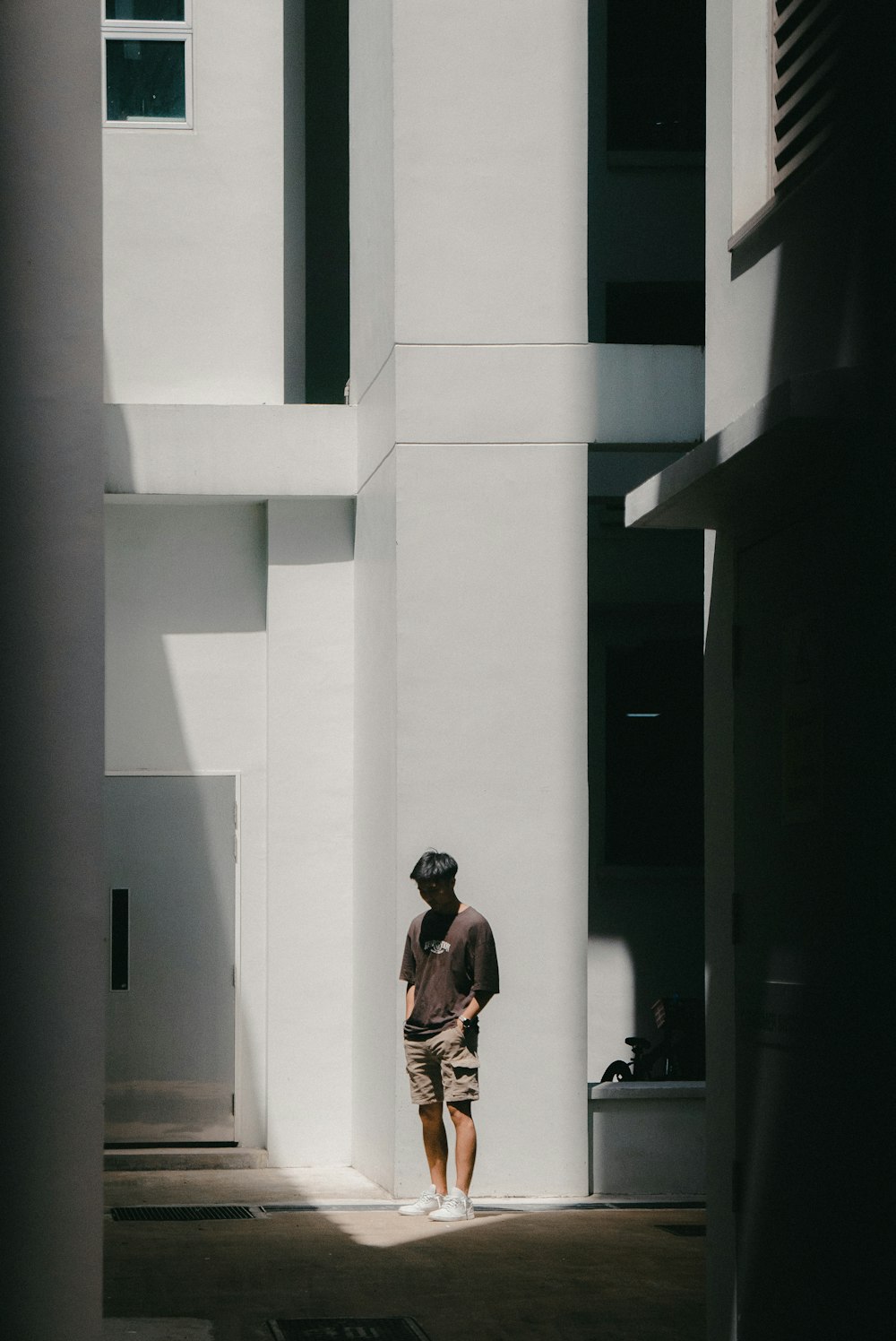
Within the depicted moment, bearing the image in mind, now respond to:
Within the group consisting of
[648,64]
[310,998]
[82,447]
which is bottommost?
[310,998]

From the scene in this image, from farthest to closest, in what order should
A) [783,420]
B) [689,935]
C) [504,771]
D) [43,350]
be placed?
[689,935] → [504,771] → [783,420] → [43,350]

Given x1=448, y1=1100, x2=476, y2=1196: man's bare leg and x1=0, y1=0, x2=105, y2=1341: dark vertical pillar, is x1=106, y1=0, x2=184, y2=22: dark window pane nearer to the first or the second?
x1=448, y1=1100, x2=476, y2=1196: man's bare leg

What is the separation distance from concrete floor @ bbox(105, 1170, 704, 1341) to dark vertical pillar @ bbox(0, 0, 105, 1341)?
252 centimetres

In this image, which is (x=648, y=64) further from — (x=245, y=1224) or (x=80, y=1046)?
(x=80, y=1046)

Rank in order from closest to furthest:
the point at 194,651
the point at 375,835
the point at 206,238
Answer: the point at 375,835
the point at 194,651
the point at 206,238

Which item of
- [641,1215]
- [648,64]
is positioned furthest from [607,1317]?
[648,64]

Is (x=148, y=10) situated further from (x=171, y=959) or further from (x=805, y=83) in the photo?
(x=805, y=83)

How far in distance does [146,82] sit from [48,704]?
389 inches

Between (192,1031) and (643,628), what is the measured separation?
5.30 m

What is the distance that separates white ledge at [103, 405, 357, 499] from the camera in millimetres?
13195

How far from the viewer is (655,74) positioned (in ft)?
55.9

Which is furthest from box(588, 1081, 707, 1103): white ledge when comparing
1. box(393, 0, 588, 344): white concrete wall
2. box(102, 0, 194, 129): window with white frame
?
box(102, 0, 194, 129): window with white frame

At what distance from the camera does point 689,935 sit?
15.8m

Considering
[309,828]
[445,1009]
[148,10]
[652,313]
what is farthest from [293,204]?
[445,1009]
